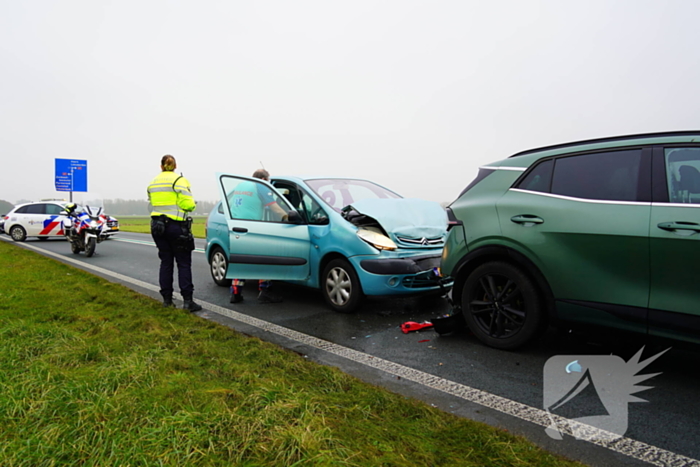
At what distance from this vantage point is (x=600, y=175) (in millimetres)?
3559

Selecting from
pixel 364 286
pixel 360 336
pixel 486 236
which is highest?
pixel 486 236

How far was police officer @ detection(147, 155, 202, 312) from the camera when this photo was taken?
224 inches

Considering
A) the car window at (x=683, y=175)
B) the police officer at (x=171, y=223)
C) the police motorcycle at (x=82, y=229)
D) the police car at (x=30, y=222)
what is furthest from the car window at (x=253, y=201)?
the police car at (x=30, y=222)

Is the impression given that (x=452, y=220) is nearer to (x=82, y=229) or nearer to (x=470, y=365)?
(x=470, y=365)

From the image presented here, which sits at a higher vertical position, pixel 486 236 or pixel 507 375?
pixel 486 236

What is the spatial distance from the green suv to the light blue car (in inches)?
38.7

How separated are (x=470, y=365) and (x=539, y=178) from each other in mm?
1650

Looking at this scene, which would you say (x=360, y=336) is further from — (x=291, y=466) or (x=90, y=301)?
(x=90, y=301)

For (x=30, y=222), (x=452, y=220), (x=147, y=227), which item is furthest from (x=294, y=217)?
(x=147, y=227)

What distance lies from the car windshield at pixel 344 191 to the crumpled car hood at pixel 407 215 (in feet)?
1.51

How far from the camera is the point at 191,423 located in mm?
2311

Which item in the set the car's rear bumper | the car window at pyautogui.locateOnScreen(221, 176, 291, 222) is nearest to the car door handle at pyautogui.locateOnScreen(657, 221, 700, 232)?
the car's rear bumper

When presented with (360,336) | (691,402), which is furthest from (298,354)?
(691,402)

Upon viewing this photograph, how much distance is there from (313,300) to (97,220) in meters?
9.76
